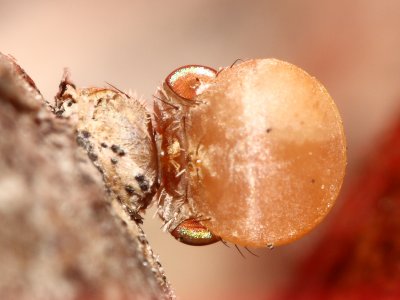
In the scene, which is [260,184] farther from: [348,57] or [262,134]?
[348,57]

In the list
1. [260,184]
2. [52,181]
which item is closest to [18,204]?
[52,181]

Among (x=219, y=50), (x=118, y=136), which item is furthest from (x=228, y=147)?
(x=219, y=50)

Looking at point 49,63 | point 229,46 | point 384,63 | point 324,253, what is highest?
point 49,63

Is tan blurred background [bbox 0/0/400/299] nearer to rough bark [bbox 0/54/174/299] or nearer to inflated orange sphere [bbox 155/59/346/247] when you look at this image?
inflated orange sphere [bbox 155/59/346/247]

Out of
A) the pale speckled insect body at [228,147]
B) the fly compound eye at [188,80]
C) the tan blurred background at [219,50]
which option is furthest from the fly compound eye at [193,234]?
the tan blurred background at [219,50]

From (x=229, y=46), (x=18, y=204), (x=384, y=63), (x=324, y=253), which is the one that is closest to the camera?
(x=18, y=204)

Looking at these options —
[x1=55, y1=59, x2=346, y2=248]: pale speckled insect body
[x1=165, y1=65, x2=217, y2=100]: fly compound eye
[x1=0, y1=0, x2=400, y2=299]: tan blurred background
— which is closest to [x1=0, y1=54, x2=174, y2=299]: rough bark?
[x1=55, y1=59, x2=346, y2=248]: pale speckled insect body

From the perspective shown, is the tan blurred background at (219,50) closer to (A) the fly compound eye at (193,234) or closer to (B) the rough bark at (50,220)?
(A) the fly compound eye at (193,234)

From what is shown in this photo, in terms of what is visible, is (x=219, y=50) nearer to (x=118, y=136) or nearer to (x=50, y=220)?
(x=118, y=136)
